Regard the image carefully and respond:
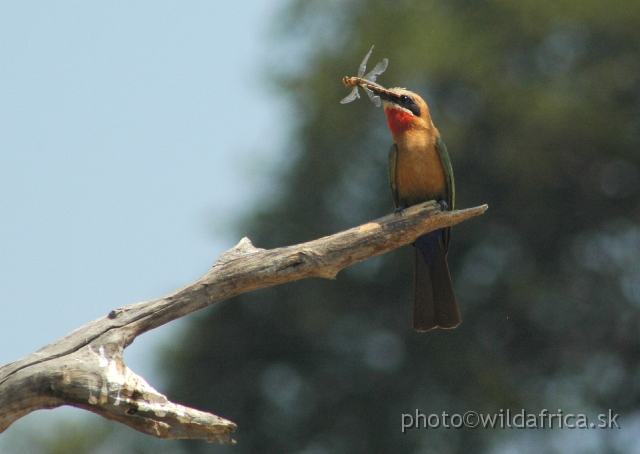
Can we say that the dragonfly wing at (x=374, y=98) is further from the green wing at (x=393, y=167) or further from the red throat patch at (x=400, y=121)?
the green wing at (x=393, y=167)

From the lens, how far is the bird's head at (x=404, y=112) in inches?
279

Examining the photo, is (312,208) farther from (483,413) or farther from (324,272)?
(324,272)

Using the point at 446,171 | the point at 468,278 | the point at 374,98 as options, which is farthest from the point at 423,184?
the point at 468,278

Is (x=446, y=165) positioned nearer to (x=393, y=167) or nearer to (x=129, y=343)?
(x=393, y=167)

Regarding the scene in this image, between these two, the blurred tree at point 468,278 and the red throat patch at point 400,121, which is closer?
the red throat patch at point 400,121

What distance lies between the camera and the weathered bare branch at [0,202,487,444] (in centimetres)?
466

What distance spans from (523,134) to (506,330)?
5.45m

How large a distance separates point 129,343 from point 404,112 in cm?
315

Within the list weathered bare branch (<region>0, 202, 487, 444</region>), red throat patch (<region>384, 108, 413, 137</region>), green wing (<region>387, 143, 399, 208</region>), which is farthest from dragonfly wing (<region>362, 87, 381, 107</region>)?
weathered bare branch (<region>0, 202, 487, 444</region>)

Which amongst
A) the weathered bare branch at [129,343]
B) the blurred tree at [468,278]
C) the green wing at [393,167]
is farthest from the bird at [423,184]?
the blurred tree at [468,278]

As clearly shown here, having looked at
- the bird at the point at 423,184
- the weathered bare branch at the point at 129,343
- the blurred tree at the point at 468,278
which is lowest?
the weathered bare branch at the point at 129,343

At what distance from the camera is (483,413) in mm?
21141

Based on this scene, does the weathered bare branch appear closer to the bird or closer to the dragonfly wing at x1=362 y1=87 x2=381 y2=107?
the bird

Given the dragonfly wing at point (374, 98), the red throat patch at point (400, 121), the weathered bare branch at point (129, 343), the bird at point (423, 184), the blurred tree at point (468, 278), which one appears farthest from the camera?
the blurred tree at point (468, 278)
